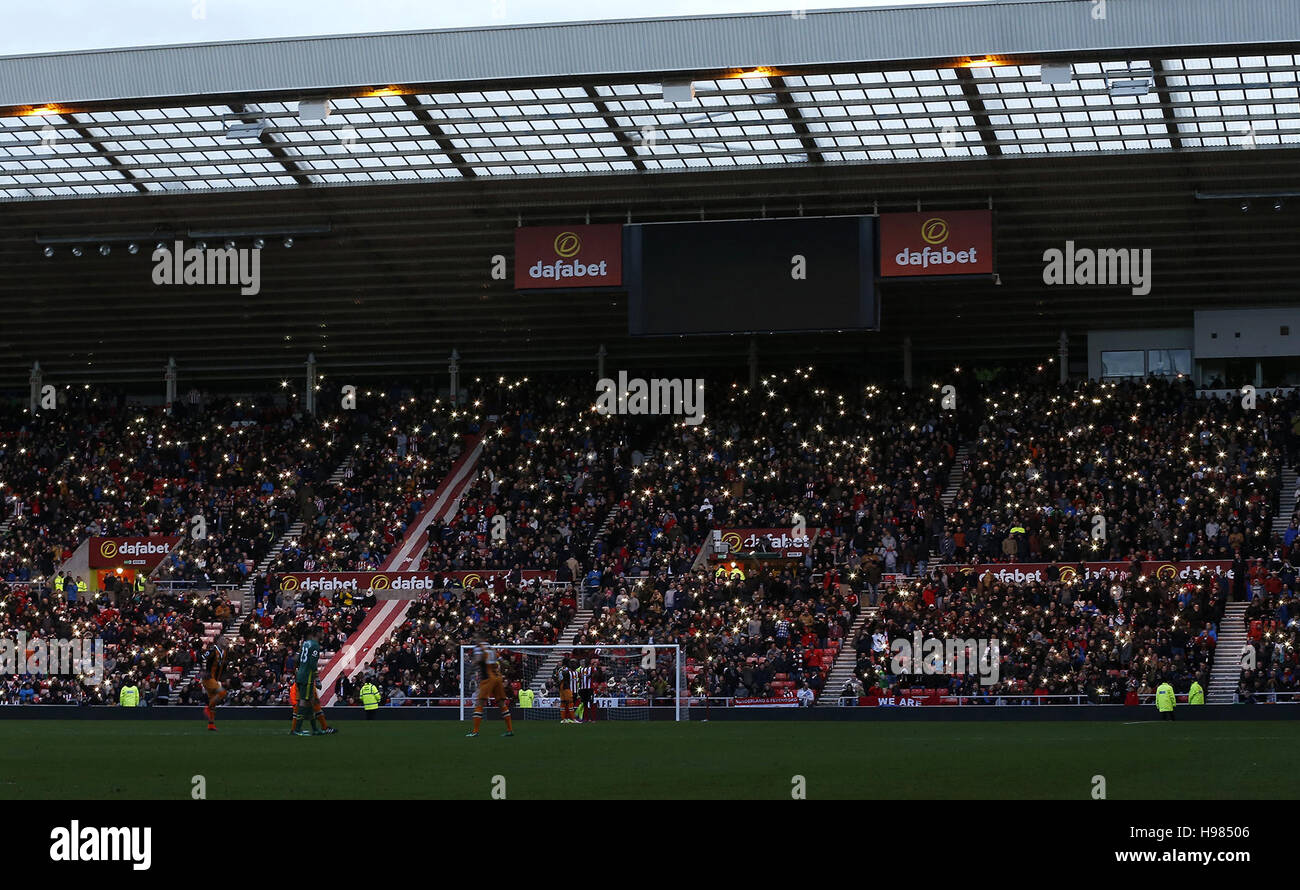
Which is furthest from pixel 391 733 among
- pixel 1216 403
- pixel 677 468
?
pixel 1216 403

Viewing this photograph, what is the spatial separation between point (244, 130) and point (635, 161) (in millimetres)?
10899

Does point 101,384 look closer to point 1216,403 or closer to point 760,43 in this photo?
point 760,43

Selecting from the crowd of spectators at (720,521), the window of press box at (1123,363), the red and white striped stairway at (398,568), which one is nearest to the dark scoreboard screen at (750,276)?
the crowd of spectators at (720,521)

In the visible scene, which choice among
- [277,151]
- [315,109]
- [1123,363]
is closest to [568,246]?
[277,151]

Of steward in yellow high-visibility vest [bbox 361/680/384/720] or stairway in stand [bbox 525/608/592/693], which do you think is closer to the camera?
steward in yellow high-visibility vest [bbox 361/680/384/720]

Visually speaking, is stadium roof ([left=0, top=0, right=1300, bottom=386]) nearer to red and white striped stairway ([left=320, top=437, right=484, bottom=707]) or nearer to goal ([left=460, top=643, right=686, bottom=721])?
red and white striped stairway ([left=320, top=437, right=484, bottom=707])

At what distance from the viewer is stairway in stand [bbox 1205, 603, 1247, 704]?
134 ft

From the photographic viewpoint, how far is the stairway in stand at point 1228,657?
134 feet

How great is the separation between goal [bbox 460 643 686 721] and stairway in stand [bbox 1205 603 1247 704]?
42.8 ft

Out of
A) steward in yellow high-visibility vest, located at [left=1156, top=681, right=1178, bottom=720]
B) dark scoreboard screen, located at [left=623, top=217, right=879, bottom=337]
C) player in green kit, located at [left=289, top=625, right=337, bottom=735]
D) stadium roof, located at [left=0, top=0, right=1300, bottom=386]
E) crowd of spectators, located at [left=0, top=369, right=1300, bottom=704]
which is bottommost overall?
steward in yellow high-visibility vest, located at [left=1156, top=681, right=1178, bottom=720]

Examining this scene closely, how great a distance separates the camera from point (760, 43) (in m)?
41.9

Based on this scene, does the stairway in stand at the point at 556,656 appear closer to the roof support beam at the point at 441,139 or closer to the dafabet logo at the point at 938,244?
the dafabet logo at the point at 938,244

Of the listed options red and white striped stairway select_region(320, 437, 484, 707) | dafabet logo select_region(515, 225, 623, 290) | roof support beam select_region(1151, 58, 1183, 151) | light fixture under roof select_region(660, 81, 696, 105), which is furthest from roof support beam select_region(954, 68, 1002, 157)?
red and white striped stairway select_region(320, 437, 484, 707)

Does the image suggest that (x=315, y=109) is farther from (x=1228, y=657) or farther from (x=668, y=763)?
(x=668, y=763)
